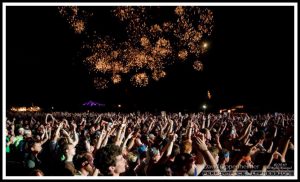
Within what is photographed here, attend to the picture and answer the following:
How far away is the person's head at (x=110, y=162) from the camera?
4.18 m

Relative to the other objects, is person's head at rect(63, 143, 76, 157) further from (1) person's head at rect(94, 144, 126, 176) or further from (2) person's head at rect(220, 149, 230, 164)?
(2) person's head at rect(220, 149, 230, 164)

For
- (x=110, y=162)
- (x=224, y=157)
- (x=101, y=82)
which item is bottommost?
(x=224, y=157)

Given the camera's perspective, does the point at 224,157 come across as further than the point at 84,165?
Yes

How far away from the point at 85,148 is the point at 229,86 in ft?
161

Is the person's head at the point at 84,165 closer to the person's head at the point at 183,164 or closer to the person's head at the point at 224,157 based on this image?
the person's head at the point at 183,164

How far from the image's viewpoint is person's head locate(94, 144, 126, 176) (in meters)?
→ 4.18

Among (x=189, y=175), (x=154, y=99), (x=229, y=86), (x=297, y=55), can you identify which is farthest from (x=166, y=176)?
(x=154, y=99)

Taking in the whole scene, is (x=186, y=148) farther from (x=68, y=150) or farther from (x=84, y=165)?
(x=68, y=150)

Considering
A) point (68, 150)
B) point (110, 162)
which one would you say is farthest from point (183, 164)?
point (68, 150)

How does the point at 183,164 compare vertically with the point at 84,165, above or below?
above

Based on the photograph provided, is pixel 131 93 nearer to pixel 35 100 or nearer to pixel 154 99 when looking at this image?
pixel 154 99

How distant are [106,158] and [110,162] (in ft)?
0.21

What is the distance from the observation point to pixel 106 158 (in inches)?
165

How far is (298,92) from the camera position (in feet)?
20.3
